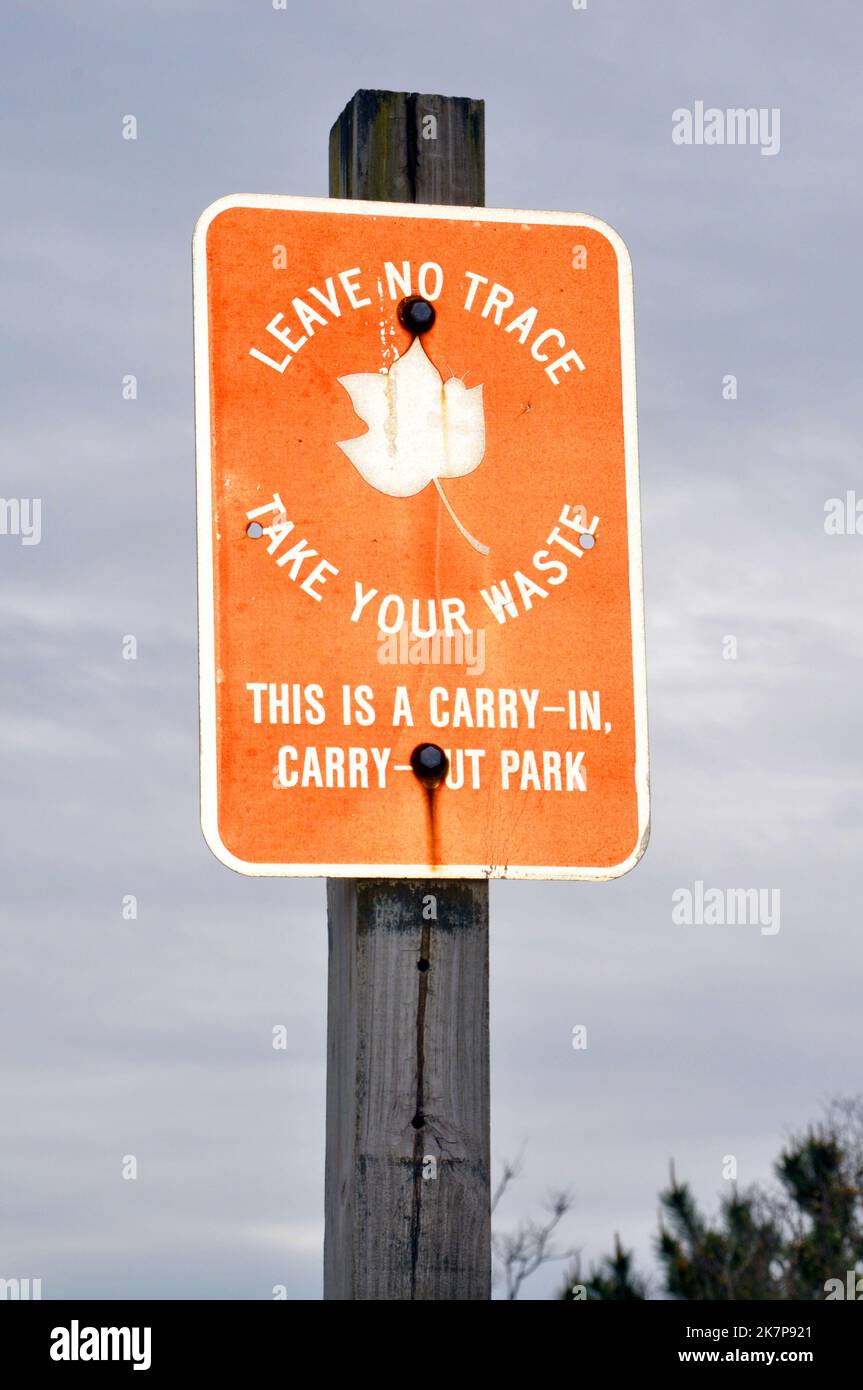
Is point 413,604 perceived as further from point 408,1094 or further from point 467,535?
point 408,1094

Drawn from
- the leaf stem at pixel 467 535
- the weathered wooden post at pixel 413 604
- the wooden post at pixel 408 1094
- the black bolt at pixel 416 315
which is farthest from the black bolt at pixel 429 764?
the black bolt at pixel 416 315

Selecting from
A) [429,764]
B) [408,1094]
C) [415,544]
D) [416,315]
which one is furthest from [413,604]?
[408,1094]

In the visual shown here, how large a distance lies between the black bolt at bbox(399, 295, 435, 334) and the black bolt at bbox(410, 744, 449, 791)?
Answer: 31.5 inches

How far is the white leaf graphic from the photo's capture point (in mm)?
3895

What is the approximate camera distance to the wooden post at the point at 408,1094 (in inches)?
143

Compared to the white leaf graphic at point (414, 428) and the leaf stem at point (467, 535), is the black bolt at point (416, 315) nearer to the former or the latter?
the white leaf graphic at point (414, 428)

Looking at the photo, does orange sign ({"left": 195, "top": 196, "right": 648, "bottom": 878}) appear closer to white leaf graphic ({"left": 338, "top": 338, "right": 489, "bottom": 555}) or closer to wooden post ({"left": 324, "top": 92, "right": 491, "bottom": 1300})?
white leaf graphic ({"left": 338, "top": 338, "right": 489, "bottom": 555})

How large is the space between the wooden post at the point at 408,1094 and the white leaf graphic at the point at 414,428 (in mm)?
A: 706

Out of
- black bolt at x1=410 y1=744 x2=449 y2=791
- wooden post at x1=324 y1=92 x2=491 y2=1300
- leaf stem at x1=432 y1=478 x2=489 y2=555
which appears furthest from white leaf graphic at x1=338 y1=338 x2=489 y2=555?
wooden post at x1=324 y1=92 x2=491 y2=1300

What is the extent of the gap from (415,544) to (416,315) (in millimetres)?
443
